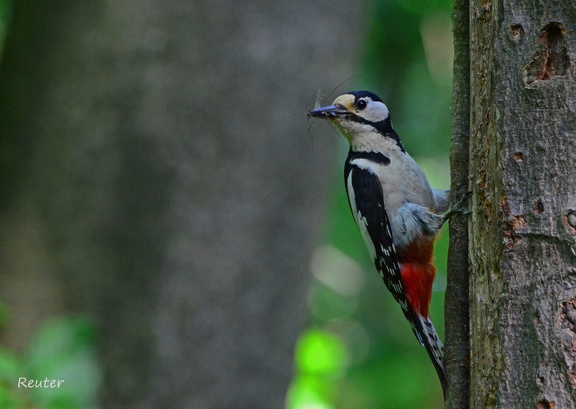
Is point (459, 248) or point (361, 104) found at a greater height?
point (361, 104)

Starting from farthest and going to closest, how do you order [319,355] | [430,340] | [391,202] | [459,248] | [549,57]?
[319,355] < [391,202] < [430,340] < [459,248] < [549,57]

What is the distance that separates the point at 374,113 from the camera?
395 cm

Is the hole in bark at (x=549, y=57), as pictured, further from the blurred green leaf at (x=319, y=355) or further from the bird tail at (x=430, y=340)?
the blurred green leaf at (x=319, y=355)

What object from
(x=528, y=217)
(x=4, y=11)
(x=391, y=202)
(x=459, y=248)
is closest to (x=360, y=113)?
(x=391, y=202)

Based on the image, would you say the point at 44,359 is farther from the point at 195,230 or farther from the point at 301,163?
the point at 301,163

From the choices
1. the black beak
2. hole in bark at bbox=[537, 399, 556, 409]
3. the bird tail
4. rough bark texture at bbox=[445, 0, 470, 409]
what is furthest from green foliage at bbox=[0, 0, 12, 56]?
hole in bark at bbox=[537, 399, 556, 409]

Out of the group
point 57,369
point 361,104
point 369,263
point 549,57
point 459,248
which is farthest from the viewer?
point 369,263

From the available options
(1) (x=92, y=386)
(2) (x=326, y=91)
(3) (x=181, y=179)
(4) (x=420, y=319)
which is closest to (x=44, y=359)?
(1) (x=92, y=386)

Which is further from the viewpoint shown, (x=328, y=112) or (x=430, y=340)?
(x=328, y=112)

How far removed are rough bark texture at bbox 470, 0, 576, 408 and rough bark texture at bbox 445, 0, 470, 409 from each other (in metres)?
0.19

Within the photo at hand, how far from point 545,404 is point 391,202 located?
1.67m

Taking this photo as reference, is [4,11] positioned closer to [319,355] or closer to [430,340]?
[319,355]

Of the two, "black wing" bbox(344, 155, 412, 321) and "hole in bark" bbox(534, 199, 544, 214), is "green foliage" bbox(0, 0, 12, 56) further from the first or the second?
"hole in bark" bbox(534, 199, 544, 214)

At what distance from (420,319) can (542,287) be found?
1.31 meters
